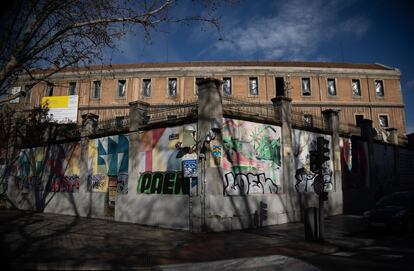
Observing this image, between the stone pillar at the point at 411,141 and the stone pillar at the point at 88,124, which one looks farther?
the stone pillar at the point at 411,141

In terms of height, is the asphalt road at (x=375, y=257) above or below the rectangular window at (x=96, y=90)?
below

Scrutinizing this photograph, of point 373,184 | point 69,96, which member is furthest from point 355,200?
point 69,96

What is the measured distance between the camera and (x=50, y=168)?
18188mm

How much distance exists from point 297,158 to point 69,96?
2781cm

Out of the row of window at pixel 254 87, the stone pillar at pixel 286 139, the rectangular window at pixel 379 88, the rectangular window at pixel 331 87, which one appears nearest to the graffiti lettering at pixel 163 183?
the stone pillar at pixel 286 139

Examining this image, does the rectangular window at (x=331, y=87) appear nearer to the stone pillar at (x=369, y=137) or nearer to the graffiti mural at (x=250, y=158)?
the stone pillar at (x=369, y=137)

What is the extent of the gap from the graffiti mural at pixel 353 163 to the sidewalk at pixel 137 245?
19.5 feet

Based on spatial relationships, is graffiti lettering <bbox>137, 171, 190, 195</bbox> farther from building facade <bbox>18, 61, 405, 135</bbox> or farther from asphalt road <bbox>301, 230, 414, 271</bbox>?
building facade <bbox>18, 61, 405, 135</bbox>

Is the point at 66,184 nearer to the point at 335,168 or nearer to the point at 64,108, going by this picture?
the point at 335,168

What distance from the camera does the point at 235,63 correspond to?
35.3 meters

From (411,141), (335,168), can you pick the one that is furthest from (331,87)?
(335,168)

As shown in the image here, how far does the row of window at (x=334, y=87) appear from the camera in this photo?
32.8m

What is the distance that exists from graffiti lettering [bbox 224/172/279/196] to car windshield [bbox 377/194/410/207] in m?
4.30

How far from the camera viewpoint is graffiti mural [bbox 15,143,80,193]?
1670 cm
